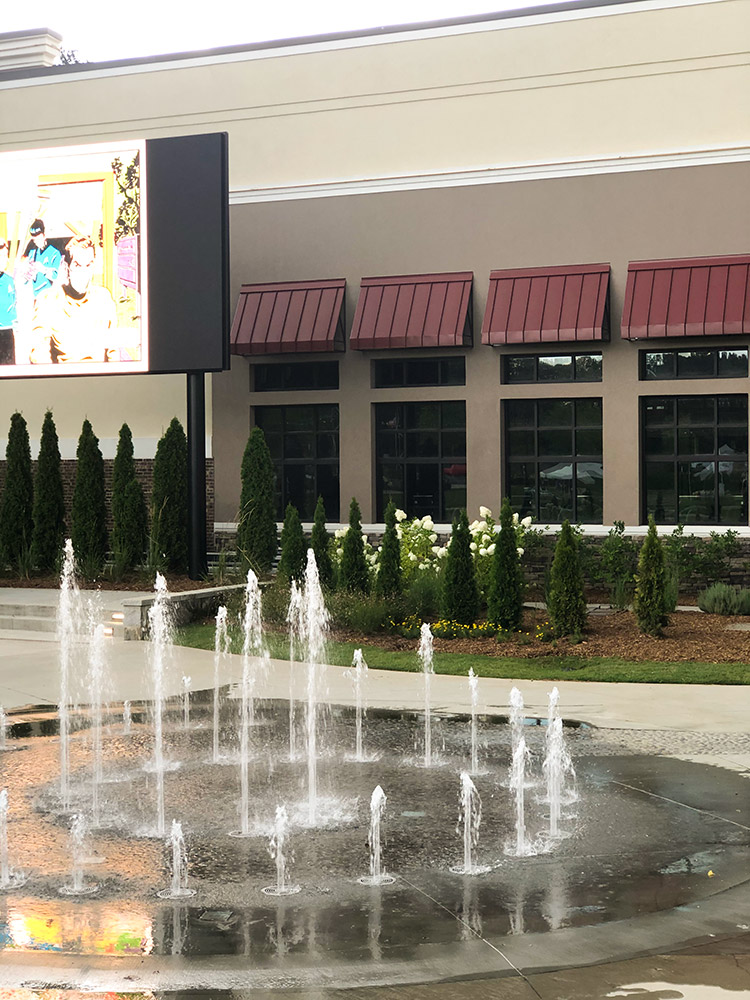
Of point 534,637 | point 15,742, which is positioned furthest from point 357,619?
point 15,742

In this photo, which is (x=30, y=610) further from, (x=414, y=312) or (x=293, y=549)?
(x=414, y=312)

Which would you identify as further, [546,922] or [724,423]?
[724,423]

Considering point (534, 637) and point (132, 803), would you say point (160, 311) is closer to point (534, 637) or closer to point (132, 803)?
point (534, 637)

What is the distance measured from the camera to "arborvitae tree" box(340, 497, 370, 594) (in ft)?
62.2

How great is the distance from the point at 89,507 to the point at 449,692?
39.4ft

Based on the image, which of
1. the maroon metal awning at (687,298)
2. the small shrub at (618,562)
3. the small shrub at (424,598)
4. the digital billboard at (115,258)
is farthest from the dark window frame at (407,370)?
the small shrub at (424,598)

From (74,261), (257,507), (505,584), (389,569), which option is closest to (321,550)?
(389,569)

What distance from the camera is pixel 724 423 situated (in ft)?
70.2

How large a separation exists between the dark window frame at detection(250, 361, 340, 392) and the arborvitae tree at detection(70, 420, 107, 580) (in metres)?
3.33

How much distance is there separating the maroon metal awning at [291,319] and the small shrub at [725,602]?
8.32 meters

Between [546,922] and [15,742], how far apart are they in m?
6.13

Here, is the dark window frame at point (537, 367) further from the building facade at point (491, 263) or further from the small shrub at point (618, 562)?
the small shrub at point (618, 562)

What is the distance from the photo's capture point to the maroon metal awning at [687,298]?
20766 mm

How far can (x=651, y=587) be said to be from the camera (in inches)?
629
